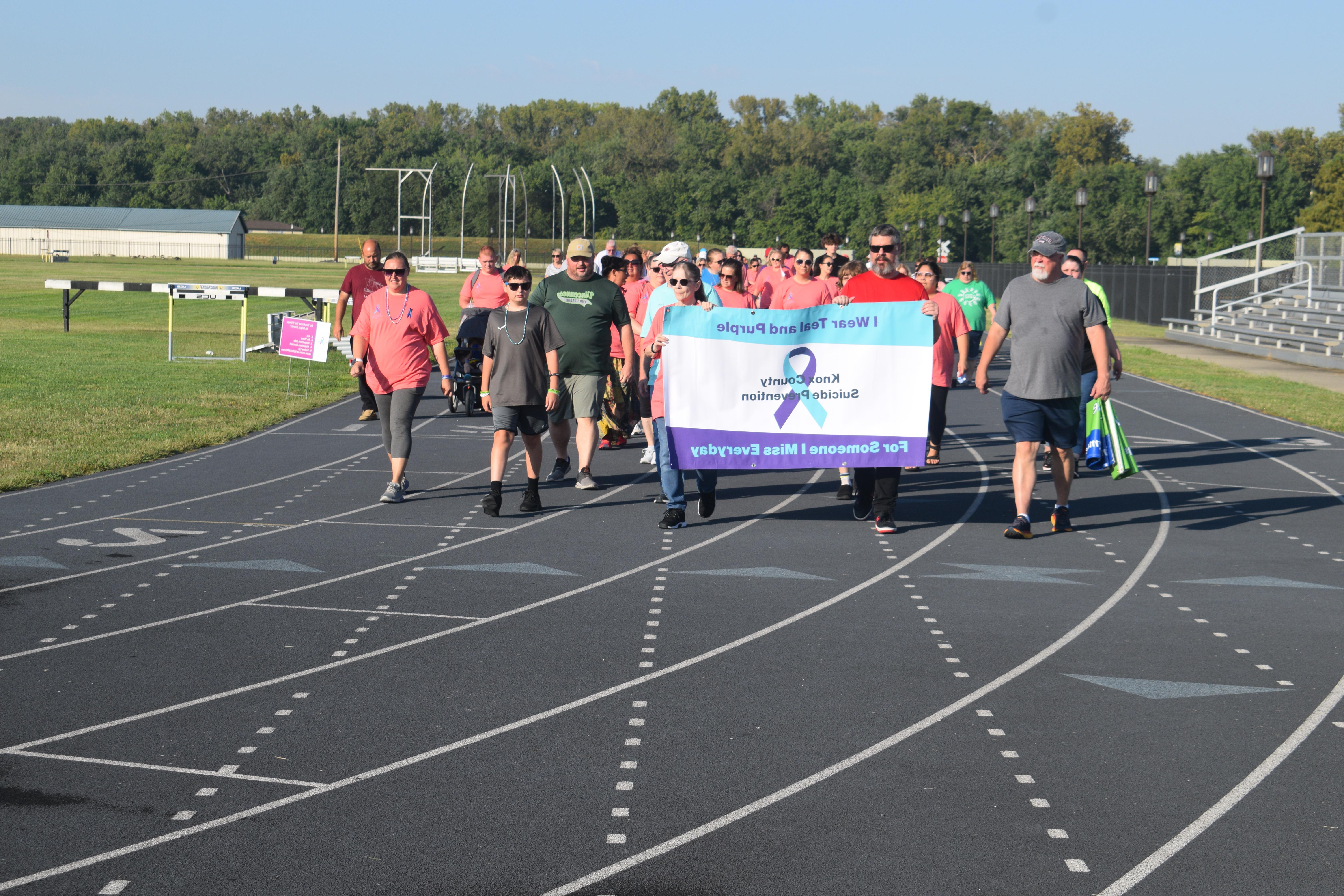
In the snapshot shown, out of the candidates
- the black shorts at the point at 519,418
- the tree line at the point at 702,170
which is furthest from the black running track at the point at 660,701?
the tree line at the point at 702,170

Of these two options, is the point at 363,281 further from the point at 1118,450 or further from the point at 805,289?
the point at 1118,450

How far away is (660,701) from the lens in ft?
20.1

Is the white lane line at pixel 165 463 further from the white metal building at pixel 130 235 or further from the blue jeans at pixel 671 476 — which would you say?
the white metal building at pixel 130 235

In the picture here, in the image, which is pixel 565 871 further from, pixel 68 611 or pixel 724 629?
pixel 68 611

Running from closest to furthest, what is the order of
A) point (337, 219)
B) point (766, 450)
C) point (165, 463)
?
1. point (766, 450)
2. point (165, 463)
3. point (337, 219)

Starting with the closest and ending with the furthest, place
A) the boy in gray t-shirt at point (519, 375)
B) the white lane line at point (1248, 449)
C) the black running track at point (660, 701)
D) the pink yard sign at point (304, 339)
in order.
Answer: the black running track at point (660, 701)
the boy in gray t-shirt at point (519, 375)
the white lane line at point (1248, 449)
the pink yard sign at point (304, 339)

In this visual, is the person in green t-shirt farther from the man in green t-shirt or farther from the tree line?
the tree line

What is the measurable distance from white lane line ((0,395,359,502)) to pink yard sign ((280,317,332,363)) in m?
0.96

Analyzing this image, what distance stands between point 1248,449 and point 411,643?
11.4 meters

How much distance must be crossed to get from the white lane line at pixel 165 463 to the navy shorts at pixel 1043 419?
670cm

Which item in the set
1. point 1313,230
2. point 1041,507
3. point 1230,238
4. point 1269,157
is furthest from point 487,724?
point 1230,238

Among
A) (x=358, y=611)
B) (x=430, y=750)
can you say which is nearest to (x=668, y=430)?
(x=358, y=611)

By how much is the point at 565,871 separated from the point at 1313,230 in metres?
89.8

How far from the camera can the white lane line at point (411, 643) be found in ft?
18.5
